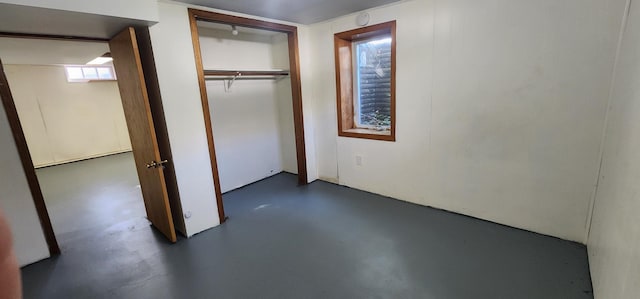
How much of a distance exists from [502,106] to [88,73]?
26.6 ft

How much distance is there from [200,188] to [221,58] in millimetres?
1763

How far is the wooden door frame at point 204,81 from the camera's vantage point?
8.45ft

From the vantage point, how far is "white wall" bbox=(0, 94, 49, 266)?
2232 millimetres

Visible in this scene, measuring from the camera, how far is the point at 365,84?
356 centimetres

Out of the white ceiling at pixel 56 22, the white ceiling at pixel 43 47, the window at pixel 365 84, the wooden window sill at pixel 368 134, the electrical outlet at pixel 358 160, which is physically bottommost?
the electrical outlet at pixel 358 160

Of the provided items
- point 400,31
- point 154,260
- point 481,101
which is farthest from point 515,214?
point 154,260

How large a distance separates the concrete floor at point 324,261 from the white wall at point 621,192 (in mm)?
369

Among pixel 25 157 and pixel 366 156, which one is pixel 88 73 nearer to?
pixel 25 157

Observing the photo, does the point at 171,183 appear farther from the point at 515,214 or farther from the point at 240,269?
the point at 515,214

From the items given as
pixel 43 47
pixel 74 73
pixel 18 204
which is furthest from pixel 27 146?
pixel 74 73

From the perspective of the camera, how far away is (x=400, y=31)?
2859 millimetres

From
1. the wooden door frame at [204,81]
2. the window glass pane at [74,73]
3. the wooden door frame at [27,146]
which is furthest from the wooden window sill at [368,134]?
the window glass pane at [74,73]

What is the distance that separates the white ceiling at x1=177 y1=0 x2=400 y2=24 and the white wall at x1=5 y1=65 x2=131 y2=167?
18.6 feet

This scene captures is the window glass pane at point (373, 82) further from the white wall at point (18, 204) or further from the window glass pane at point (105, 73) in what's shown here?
the window glass pane at point (105, 73)
